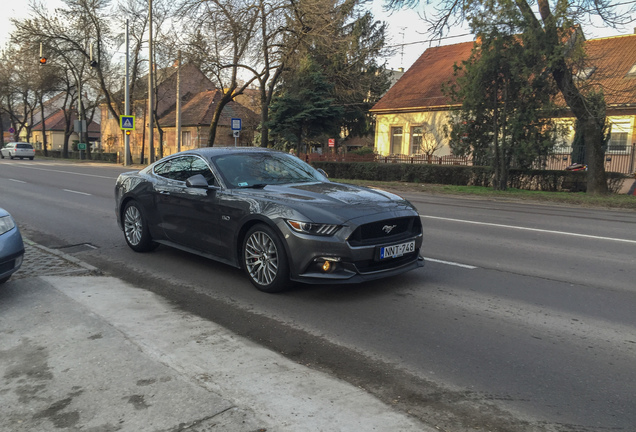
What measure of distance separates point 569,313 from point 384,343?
201 centimetres

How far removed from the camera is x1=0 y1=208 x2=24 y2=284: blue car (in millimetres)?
5273

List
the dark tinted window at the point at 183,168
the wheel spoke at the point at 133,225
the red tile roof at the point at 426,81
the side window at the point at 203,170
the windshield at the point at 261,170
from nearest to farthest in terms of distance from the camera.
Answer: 1. the windshield at the point at 261,170
2. the side window at the point at 203,170
3. the dark tinted window at the point at 183,168
4. the wheel spoke at the point at 133,225
5. the red tile roof at the point at 426,81

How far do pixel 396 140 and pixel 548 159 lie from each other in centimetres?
1621

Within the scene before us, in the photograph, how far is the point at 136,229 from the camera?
7.78m

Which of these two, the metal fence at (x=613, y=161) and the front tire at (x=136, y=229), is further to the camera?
the metal fence at (x=613, y=161)

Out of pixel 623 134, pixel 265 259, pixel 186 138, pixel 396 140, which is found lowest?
pixel 265 259

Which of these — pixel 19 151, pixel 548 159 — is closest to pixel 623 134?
pixel 548 159

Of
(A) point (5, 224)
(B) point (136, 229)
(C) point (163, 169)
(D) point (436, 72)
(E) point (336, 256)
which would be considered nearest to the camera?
(E) point (336, 256)

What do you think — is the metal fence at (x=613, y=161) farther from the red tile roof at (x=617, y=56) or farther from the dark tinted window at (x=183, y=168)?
the dark tinted window at (x=183, y=168)

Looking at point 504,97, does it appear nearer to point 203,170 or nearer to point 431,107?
point 431,107

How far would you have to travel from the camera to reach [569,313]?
5.12 m

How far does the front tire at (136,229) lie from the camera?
24.8ft

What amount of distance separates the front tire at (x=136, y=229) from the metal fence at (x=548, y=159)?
17049 millimetres

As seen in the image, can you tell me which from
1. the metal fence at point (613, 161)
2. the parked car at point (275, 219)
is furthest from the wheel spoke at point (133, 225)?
the metal fence at point (613, 161)
